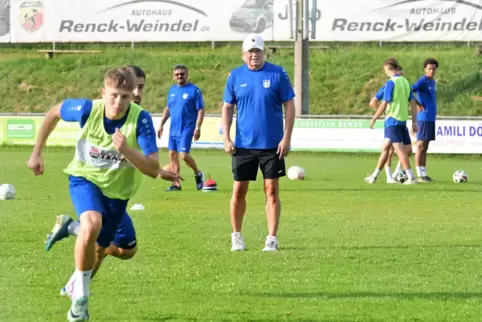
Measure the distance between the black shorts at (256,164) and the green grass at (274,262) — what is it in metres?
0.79

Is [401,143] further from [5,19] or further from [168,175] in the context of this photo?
[5,19]

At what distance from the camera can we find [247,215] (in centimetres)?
1445

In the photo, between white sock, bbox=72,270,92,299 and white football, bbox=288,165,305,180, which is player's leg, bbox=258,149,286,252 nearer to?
white sock, bbox=72,270,92,299

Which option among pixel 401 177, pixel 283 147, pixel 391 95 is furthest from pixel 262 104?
pixel 401 177

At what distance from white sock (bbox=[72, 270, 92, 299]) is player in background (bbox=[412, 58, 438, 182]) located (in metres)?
13.7

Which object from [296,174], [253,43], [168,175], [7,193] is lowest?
[296,174]

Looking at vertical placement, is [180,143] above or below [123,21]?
below

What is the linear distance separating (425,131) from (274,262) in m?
11.2

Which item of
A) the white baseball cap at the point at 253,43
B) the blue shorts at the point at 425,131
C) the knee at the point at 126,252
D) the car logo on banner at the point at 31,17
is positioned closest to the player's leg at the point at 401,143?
the blue shorts at the point at 425,131

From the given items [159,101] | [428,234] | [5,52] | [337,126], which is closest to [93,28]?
[159,101]

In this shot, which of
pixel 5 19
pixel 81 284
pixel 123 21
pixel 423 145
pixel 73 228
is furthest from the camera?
pixel 5 19

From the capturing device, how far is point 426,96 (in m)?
20.7

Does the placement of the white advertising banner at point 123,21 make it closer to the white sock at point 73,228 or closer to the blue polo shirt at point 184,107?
the blue polo shirt at point 184,107

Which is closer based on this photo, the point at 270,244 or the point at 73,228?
the point at 73,228
